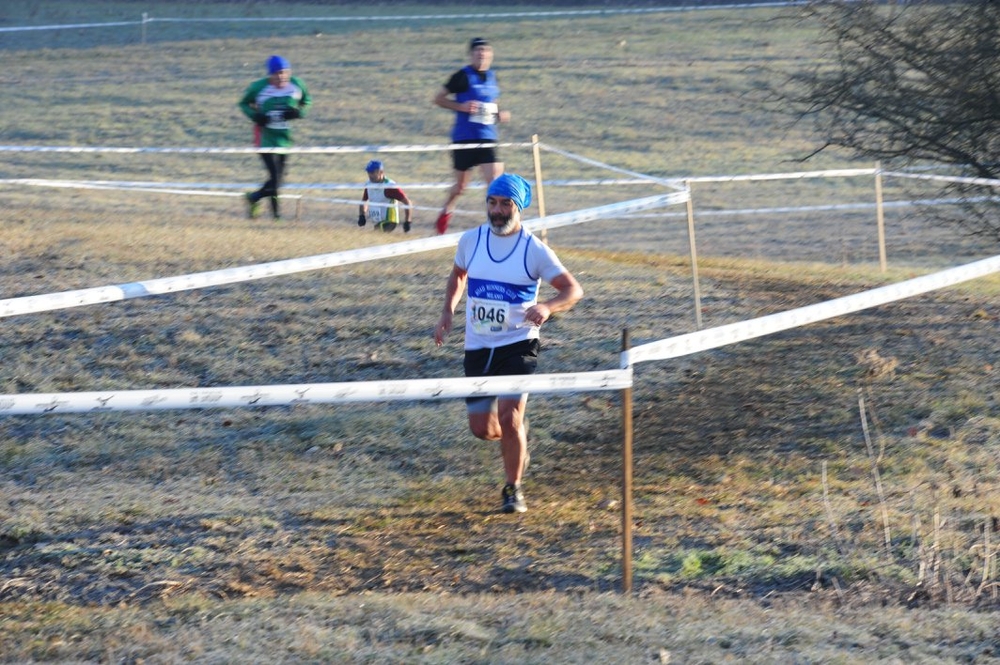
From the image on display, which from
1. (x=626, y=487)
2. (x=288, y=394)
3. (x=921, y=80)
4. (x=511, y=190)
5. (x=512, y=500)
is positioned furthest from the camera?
(x=921, y=80)

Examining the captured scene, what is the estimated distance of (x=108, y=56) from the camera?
32.9 metres

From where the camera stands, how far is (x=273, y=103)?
12953 mm

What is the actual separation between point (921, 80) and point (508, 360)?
773 centimetres

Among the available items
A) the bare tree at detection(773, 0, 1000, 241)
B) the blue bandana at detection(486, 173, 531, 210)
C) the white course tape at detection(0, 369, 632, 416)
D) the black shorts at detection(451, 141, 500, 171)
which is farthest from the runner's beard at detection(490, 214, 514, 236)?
the bare tree at detection(773, 0, 1000, 241)

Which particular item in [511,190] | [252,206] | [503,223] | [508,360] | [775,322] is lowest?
[508,360]

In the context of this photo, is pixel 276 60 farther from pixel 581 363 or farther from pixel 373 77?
pixel 373 77

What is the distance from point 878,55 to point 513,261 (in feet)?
23.9

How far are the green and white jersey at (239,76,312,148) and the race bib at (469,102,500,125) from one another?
2.04m

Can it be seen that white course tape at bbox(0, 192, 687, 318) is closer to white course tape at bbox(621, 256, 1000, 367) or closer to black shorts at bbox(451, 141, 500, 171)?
white course tape at bbox(621, 256, 1000, 367)

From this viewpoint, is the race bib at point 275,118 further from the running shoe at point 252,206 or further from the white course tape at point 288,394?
the white course tape at point 288,394

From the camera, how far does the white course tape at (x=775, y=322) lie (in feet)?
17.3

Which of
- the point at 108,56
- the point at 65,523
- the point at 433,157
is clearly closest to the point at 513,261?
the point at 65,523

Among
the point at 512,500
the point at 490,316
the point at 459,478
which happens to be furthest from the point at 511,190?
the point at 459,478

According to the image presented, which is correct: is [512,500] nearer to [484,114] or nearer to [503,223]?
[503,223]
